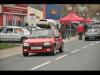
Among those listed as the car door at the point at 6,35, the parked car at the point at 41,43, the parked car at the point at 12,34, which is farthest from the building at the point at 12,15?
the parked car at the point at 41,43

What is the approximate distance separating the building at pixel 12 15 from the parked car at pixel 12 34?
38.0 ft

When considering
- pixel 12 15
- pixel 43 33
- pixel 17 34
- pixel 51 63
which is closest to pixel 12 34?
pixel 17 34

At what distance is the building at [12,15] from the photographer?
157 feet

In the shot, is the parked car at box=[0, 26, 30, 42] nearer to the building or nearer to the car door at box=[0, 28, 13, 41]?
the car door at box=[0, 28, 13, 41]

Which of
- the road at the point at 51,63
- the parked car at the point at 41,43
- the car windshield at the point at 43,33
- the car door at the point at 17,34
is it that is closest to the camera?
the road at the point at 51,63

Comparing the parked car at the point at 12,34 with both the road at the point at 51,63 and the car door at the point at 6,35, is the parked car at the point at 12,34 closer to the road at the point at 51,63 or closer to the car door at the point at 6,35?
the car door at the point at 6,35

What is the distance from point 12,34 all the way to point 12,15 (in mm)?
17839

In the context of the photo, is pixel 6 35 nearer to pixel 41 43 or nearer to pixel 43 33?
pixel 43 33

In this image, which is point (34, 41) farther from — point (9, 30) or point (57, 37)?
point (9, 30)

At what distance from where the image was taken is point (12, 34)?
3419cm

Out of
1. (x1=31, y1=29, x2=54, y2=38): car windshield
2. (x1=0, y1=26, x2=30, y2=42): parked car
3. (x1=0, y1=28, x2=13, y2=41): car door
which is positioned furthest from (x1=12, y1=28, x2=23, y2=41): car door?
(x1=31, y1=29, x2=54, y2=38): car windshield

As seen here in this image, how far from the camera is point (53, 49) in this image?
68.3 ft

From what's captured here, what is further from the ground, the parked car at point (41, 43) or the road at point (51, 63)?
the parked car at point (41, 43)
